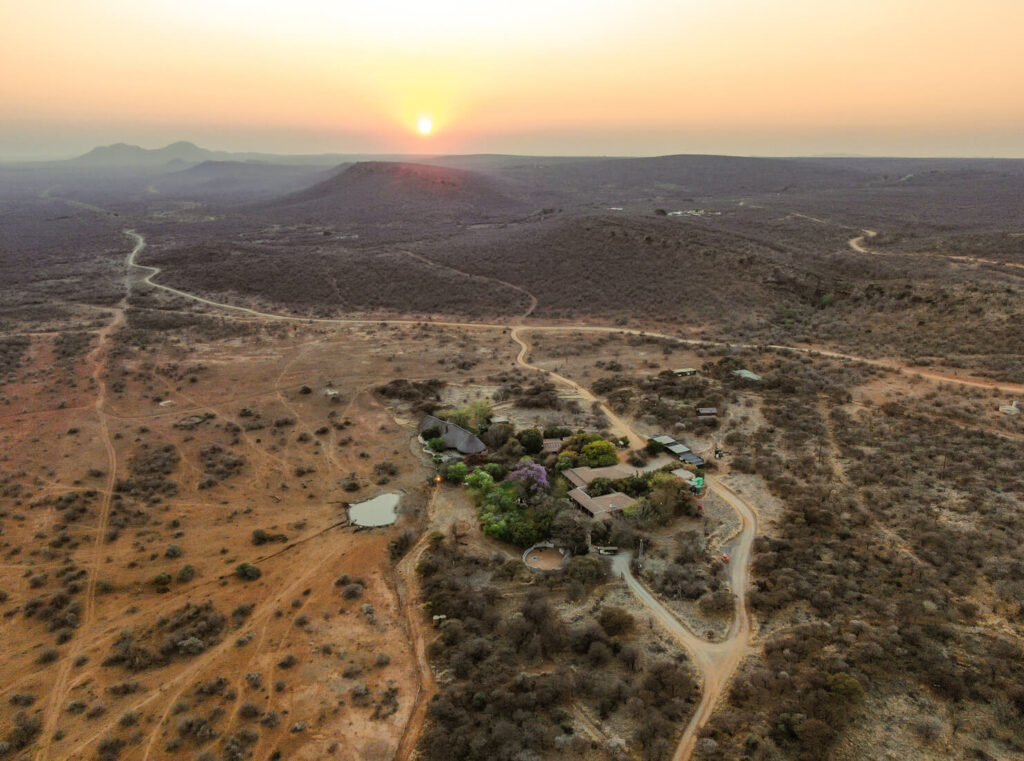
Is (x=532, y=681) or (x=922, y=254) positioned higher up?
(x=922, y=254)

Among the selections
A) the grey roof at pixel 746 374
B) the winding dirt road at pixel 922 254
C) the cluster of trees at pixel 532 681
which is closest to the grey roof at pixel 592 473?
the cluster of trees at pixel 532 681

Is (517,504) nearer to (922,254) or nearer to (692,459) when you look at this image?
(692,459)

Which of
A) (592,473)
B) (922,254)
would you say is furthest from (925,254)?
(592,473)

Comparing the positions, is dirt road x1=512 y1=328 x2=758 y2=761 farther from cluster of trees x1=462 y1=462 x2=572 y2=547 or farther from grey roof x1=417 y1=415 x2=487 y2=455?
grey roof x1=417 y1=415 x2=487 y2=455

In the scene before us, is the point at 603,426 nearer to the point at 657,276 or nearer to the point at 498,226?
the point at 657,276

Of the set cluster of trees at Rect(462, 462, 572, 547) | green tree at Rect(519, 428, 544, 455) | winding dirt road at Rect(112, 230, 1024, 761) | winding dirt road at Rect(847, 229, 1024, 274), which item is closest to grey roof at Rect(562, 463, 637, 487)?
cluster of trees at Rect(462, 462, 572, 547)

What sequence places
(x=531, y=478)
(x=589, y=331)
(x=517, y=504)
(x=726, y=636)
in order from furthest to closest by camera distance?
(x=589, y=331) → (x=531, y=478) → (x=517, y=504) → (x=726, y=636)
